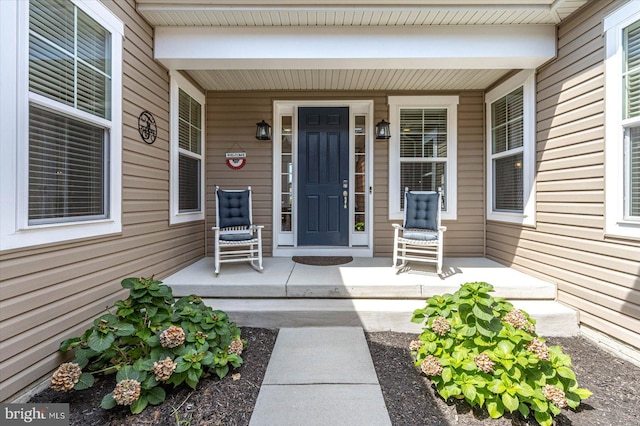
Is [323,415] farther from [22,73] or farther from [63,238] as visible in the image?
[22,73]

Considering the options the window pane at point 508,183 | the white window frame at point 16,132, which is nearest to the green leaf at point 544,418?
the window pane at point 508,183

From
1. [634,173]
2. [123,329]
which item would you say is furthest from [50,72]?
[634,173]

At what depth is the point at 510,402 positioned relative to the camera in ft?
4.56

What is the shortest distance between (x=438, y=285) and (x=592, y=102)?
6.51 ft

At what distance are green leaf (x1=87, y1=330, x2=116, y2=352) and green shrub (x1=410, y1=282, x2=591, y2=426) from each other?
1.85 m

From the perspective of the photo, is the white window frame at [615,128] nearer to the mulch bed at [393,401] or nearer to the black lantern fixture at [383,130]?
the mulch bed at [393,401]

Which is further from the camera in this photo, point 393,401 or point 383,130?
point 383,130

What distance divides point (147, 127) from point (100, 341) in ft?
6.20

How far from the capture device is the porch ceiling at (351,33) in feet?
8.52

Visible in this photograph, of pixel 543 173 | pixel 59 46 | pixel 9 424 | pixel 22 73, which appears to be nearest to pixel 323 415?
pixel 9 424

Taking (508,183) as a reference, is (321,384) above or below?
below

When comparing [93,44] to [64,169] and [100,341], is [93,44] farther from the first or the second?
[100,341]

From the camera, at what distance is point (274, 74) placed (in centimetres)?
355
